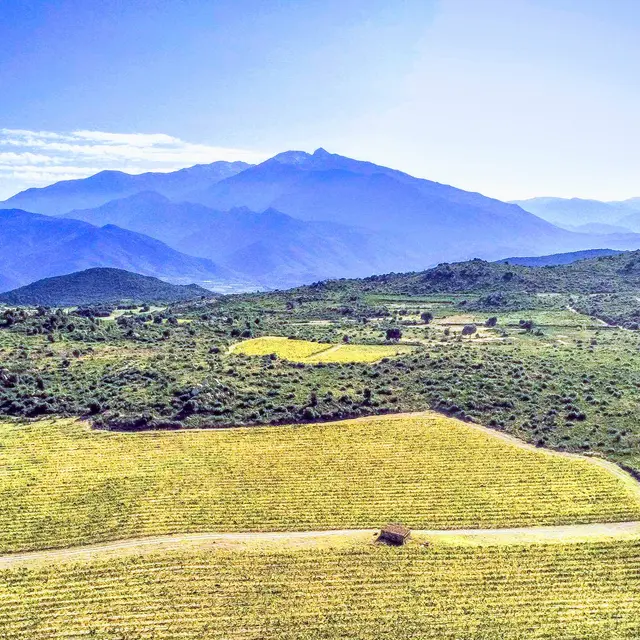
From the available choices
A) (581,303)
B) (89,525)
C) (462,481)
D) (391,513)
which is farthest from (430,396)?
(581,303)

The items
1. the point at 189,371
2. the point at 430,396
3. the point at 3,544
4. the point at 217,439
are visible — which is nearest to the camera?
the point at 3,544

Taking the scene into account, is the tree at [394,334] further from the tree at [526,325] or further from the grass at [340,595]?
A: the grass at [340,595]

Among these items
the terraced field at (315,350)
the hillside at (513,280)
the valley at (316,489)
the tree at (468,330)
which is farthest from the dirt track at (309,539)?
the hillside at (513,280)

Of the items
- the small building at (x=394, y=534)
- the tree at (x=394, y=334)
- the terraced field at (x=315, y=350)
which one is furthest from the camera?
the tree at (x=394, y=334)

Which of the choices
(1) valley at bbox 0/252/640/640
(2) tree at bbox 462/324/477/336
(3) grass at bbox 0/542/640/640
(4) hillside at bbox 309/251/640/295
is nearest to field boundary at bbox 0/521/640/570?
(1) valley at bbox 0/252/640/640

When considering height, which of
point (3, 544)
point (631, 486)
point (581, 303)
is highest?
point (581, 303)

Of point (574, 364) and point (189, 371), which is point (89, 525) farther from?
point (574, 364)

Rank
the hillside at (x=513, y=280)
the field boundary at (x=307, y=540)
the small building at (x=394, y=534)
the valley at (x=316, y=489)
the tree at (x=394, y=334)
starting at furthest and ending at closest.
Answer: the hillside at (x=513, y=280)
the tree at (x=394, y=334)
the small building at (x=394, y=534)
the field boundary at (x=307, y=540)
the valley at (x=316, y=489)
